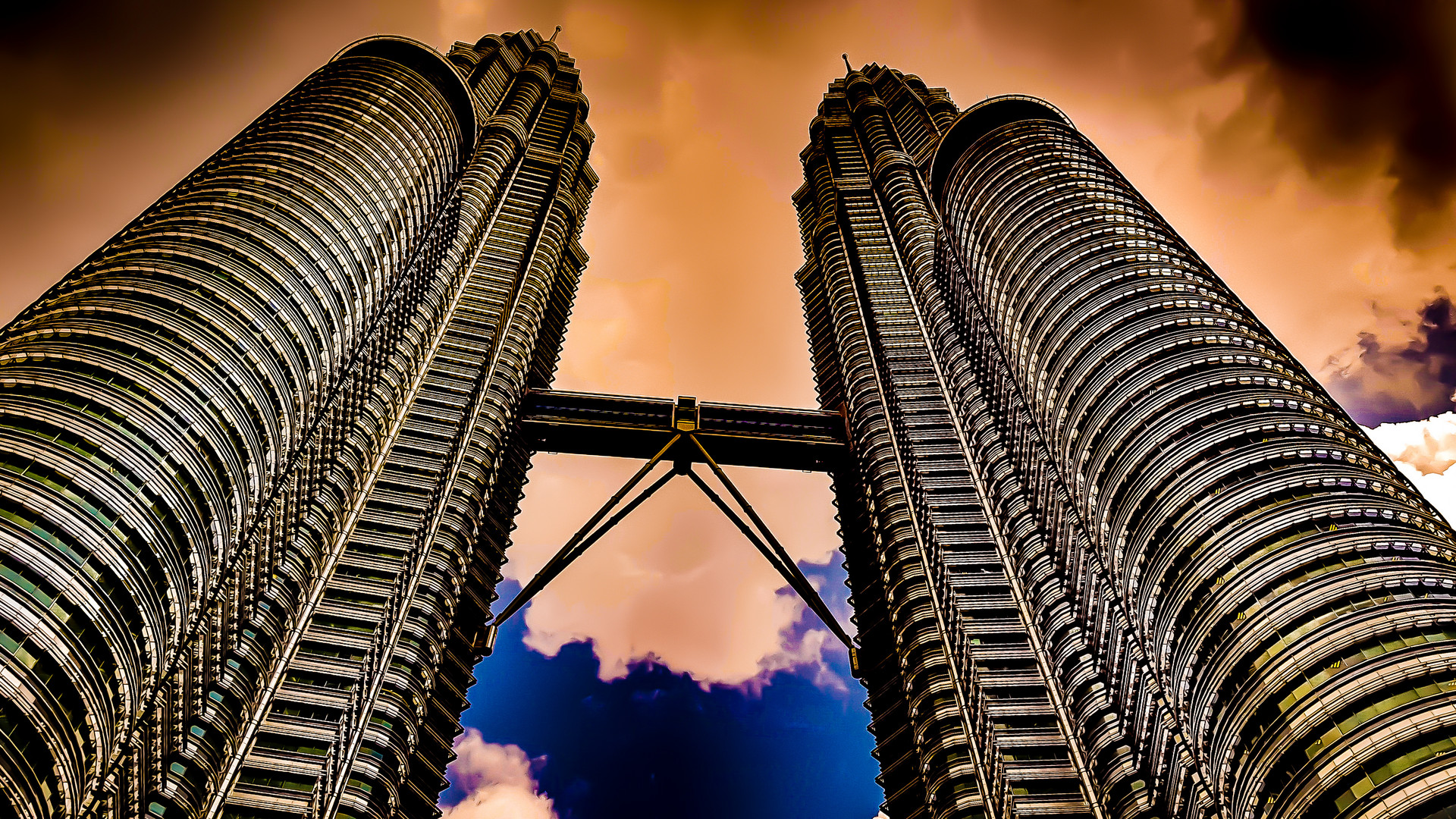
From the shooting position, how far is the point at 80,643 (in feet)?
140

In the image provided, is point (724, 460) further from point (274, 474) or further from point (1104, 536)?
point (274, 474)

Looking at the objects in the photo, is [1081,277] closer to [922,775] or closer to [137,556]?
[922,775]

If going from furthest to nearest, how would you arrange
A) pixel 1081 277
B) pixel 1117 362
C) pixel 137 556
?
1. pixel 1081 277
2. pixel 1117 362
3. pixel 137 556

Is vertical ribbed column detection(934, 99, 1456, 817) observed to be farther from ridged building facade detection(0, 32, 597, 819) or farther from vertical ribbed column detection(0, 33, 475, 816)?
vertical ribbed column detection(0, 33, 475, 816)

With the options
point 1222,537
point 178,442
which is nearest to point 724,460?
point 1222,537

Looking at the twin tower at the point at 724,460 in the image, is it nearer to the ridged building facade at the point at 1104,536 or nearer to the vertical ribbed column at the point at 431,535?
the ridged building facade at the point at 1104,536

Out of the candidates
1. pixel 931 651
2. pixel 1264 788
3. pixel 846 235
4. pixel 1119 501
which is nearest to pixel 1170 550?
pixel 1119 501

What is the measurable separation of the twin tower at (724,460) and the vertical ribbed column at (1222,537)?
0.21m

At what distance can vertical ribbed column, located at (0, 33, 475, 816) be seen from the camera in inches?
1679

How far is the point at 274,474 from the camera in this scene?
60.8 m

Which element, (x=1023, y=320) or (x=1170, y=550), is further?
(x=1023, y=320)

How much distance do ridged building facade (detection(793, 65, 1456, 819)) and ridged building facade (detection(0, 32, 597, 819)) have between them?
1361 inches

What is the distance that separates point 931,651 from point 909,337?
119ft

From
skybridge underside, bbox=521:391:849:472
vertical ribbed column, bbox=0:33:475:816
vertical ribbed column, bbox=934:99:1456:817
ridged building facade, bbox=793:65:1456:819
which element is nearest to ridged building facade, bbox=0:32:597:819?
vertical ribbed column, bbox=0:33:475:816
